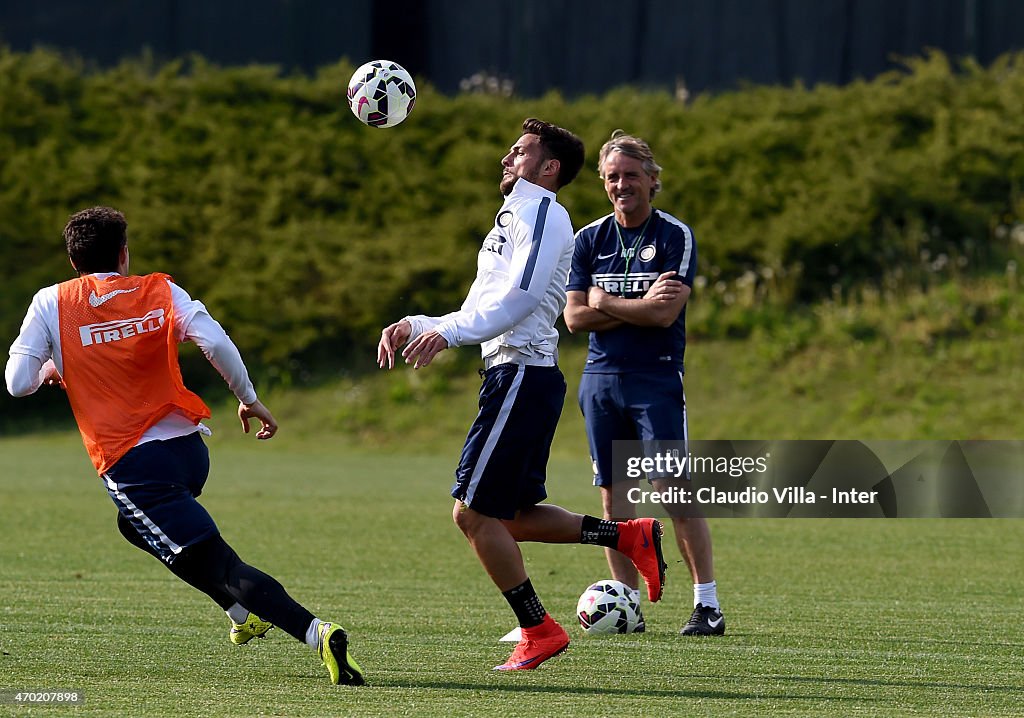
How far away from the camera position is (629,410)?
6.74 meters

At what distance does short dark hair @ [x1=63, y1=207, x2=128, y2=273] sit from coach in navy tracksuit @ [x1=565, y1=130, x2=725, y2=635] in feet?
7.46

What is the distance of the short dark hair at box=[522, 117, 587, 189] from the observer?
5797 millimetres

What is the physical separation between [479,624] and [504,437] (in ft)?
4.88

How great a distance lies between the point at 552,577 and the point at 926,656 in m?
2.95

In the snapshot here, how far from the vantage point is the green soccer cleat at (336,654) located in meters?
5.04

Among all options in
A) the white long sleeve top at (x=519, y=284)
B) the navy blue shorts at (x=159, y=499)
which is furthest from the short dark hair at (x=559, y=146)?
Answer: the navy blue shorts at (x=159, y=499)

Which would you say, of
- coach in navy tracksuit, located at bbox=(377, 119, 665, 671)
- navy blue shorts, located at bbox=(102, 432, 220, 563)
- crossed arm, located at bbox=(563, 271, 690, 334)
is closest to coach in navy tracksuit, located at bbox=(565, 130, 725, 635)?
crossed arm, located at bbox=(563, 271, 690, 334)

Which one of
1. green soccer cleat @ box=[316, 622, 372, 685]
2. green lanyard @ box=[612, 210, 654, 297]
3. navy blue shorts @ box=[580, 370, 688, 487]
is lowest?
green soccer cleat @ box=[316, 622, 372, 685]

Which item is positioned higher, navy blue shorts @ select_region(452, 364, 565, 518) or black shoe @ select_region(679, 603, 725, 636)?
navy blue shorts @ select_region(452, 364, 565, 518)

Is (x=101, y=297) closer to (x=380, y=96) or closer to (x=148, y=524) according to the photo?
(x=148, y=524)

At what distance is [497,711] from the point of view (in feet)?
15.4

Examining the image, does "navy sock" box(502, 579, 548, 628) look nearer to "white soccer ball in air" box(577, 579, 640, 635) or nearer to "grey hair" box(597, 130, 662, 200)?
"white soccer ball in air" box(577, 579, 640, 635)

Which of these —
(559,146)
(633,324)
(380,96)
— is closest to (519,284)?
(559,146)

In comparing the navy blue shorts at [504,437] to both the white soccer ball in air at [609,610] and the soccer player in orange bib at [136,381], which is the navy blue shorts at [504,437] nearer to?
the soccer player in orange bib at [136,381]
